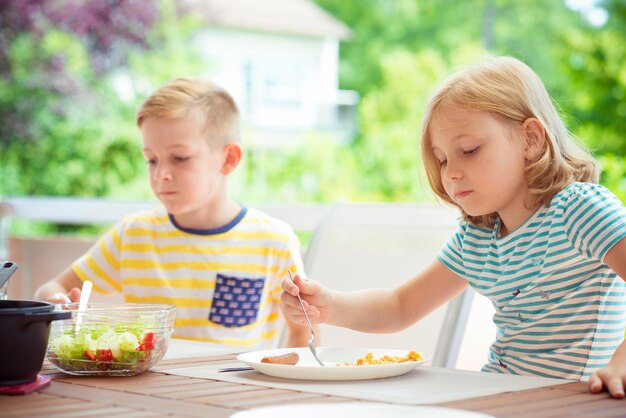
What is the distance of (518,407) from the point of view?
107 cm

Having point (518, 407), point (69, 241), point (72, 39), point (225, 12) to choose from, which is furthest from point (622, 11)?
point (518, 407)

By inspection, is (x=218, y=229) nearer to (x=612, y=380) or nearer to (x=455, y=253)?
(x=455, y=253)

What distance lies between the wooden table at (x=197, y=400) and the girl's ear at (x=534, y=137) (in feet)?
1.74

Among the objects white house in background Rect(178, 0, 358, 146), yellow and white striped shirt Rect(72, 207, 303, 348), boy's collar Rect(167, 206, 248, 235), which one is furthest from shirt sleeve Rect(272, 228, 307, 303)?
white house in background Rect(178, 0, 358, 146)

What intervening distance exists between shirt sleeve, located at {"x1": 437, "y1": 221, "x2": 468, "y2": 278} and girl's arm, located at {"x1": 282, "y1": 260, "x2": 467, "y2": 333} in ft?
0.06

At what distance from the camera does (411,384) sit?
1236 millimetres

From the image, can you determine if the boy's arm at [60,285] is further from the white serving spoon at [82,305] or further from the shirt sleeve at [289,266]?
the white serving spoon at [82,305]

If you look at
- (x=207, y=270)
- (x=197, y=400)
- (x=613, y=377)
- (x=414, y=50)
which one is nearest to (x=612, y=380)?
(x=613, y=377)

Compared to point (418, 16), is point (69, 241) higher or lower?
lower

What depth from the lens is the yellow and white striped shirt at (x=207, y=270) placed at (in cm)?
218

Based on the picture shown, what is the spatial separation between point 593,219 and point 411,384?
0.43m

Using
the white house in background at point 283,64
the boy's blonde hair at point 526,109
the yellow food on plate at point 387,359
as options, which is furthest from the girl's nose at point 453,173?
the white house in background at point 283,64

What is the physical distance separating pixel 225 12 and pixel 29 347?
1001 cm

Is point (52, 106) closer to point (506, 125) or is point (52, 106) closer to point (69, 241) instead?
point (69, 241)
